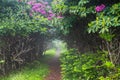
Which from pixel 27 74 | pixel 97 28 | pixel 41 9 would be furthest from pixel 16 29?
pixel 97 28

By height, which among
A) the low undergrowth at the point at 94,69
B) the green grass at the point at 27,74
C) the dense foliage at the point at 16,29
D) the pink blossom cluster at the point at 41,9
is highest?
the pink blossom cluster at the point at 41,9

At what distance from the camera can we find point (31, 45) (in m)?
16.2

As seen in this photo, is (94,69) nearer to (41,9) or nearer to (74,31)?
(74,31)

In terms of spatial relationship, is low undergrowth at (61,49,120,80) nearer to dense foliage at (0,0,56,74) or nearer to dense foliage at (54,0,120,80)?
dense foliage at (54,0,120,80)

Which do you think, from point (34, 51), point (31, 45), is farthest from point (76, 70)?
point (34, 51)

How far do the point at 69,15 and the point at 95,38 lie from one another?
5.36ft

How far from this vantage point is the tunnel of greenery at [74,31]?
7625 millimetres

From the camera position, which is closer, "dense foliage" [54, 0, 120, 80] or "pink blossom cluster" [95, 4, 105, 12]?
"dense foliage" [54, 0, 120, 80]

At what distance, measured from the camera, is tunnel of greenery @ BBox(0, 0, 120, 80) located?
7625 millimetres

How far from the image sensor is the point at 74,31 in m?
11.9

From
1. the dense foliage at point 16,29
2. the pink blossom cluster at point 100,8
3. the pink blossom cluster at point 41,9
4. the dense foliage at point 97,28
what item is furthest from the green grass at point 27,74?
the pink blossom cluster at point 100,8

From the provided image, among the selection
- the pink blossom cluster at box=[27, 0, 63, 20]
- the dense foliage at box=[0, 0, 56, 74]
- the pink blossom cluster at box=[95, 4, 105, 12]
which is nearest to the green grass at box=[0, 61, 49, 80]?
the dense foliage at box=[0, 0, 56, 74]

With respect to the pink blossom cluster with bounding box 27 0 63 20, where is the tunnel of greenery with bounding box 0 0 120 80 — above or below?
below

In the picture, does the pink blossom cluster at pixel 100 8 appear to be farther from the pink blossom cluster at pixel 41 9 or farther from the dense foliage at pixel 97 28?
the pink blossom cluster at pixel 41 9
